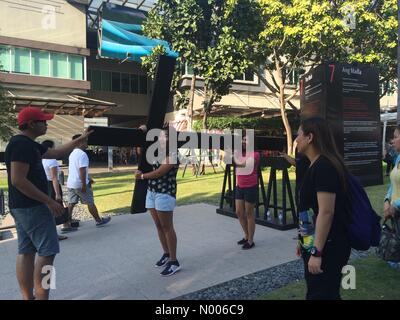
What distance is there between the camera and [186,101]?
59.3 ft

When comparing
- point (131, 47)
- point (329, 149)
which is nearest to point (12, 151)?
point (329, 149)

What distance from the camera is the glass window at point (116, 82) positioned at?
32156 mm

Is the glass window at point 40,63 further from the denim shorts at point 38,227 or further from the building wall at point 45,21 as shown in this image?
the denim shorts at point 38,227

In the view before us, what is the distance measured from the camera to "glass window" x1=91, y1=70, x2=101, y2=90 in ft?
102

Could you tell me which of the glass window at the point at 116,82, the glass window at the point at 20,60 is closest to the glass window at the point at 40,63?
the glass window at the point at 20,60

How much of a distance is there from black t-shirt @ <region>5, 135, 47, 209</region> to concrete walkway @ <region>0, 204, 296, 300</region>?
1.31 metres

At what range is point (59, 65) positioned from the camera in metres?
26.4

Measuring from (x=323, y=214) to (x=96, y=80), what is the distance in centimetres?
3115

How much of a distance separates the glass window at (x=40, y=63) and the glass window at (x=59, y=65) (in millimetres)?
333

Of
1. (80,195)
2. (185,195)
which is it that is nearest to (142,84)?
(185,195)

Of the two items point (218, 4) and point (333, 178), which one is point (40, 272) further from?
point (218, 4)

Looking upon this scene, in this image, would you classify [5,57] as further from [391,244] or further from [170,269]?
[391,244]

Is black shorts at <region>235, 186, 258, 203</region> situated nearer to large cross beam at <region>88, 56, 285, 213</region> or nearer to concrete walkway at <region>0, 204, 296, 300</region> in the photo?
concrete walkway at <region>0, 204, 296, 300</region>

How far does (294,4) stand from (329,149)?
1602 centimetres
